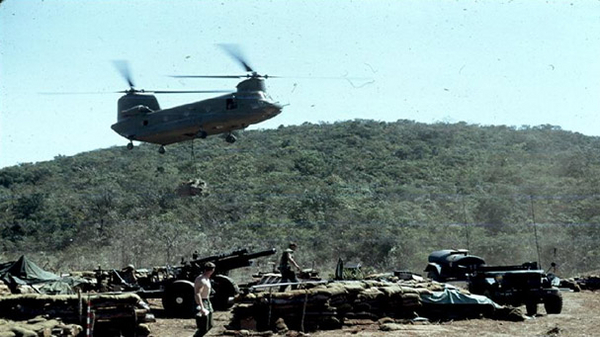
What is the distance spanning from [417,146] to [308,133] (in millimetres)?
16819

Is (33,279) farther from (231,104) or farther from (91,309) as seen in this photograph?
(231,104)

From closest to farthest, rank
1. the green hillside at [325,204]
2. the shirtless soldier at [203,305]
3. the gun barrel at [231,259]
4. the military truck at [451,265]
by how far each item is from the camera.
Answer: the shirtless soldier at [203,305], the gun barrel at [231,259], the military truck at [451,265], the green hillside at [325,204]

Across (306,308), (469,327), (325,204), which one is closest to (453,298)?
(469,327)

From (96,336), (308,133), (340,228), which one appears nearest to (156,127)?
(340,228)

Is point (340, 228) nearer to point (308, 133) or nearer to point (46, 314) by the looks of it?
point (46, 314)

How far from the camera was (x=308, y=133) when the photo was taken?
98.8 m

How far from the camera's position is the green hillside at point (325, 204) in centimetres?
5019

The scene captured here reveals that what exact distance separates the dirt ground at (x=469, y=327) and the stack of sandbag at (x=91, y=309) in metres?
1.02

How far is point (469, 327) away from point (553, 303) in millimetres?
4330

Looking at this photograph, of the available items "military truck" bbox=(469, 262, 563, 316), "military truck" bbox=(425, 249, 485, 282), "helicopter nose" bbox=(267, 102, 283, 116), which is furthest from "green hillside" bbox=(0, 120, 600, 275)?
"military truck" bbox=(469, 262, 563, 316)

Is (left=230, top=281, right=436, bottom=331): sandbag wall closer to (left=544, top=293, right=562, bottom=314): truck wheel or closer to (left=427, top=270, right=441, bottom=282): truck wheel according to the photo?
(left=544, top=293, right=562, bottom=314): truck wheel

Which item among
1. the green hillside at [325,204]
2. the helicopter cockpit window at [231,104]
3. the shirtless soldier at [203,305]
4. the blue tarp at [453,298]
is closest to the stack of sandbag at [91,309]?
the shirtless soldier at [203,305]

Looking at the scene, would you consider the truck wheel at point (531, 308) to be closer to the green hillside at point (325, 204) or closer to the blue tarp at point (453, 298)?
the blue tarp at point (453, 298)

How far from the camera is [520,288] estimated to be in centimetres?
2511
